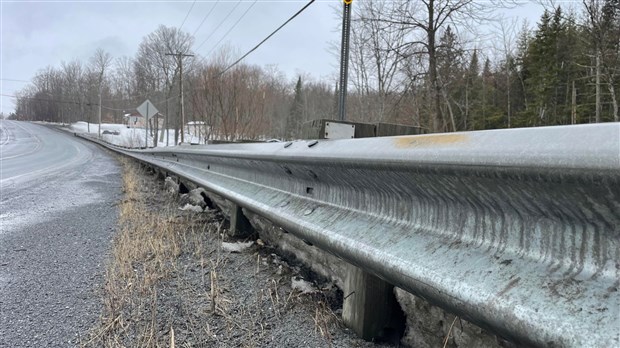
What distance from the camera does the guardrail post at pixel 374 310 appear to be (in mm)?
1576

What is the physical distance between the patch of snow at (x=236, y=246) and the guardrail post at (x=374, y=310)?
1358 millimetres

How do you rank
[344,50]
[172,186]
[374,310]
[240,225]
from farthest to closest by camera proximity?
[172,186]
[344,50]
[240,225]
[374,310]

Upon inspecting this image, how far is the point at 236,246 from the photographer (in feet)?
9.45

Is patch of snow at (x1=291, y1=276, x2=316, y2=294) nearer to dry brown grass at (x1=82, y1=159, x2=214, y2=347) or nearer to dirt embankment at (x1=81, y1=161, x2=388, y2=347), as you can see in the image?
dirt embankment at (x1=81, y1=161, x2=388, y2=347)

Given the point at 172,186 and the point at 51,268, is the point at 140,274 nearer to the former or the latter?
the point at 51,268

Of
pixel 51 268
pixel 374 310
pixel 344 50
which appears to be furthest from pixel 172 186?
pixel 374 310

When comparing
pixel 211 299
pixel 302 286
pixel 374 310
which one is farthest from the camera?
pixel 302 286

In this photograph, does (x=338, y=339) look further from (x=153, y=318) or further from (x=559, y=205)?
(x=559, y=205)

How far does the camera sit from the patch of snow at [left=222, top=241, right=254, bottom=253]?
283 centimetres

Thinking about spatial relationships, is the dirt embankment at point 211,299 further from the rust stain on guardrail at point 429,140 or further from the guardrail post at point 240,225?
the rust stain on guardrail at point 429,140

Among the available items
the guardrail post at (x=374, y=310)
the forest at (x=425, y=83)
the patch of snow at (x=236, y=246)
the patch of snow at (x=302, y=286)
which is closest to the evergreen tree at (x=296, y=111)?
the forest at (x=425, y=83)

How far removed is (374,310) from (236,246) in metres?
1.51

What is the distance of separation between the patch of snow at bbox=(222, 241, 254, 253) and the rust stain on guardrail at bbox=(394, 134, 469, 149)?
1.78 m

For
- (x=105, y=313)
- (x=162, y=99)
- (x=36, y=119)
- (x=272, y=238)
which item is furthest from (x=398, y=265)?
(x=36, y=119)
